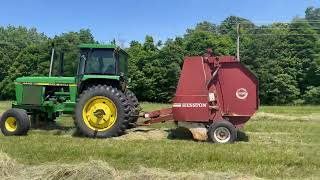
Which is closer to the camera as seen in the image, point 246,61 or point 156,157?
point 156,157

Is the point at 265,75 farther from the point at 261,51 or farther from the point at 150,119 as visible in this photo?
the point at 150,119

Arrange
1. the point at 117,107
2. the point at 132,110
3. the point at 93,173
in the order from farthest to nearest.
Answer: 1. the point at 132,110
2. the point at 117,107
3. the point at 93,173

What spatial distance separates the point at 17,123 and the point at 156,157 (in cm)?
502

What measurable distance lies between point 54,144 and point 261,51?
40047mm

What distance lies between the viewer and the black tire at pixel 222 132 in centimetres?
1198

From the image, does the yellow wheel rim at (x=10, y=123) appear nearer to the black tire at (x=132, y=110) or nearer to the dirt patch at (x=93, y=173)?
the black tire at (x=132, y=110)

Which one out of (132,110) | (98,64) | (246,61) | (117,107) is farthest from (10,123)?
(246,61)

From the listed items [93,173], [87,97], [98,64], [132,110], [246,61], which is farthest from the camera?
[246,61]

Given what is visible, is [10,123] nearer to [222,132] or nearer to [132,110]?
[132,110]

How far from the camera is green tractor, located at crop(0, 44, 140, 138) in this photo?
12914mm

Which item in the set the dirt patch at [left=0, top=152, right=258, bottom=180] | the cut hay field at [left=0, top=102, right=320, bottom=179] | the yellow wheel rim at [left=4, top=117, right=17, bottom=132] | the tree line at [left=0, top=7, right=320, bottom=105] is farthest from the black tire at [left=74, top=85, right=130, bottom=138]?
the tree line at [left=0, top=7, right=320, bottom=105]

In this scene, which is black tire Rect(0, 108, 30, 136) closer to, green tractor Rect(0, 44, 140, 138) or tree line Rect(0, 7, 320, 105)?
green tractor Rect(0, 44, 140, 138)

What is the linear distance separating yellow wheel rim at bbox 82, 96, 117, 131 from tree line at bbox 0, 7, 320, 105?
1080 inches

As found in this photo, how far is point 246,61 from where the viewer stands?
48031mm
